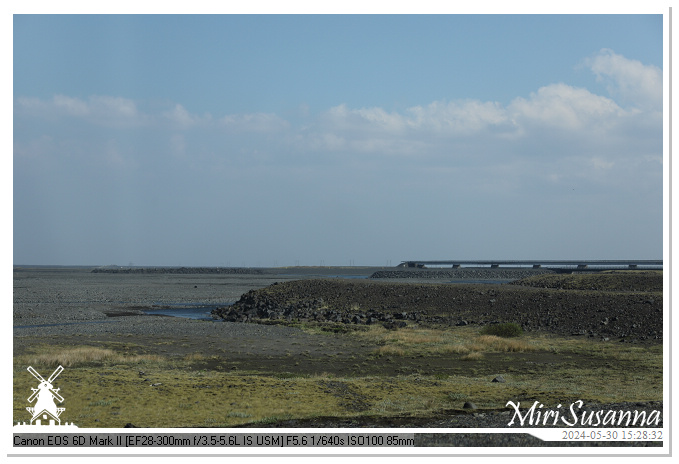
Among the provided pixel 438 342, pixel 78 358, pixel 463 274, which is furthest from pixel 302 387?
pixel 463 274

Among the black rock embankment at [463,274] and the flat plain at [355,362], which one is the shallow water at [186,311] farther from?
the black rock embankment at [463,274]

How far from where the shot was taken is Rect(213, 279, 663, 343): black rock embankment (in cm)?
4244

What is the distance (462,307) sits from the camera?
55.9m

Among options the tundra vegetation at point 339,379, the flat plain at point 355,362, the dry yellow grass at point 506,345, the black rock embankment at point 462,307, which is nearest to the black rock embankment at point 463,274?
the black rock embankment at point 462,307

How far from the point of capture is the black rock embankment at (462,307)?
42438 mm

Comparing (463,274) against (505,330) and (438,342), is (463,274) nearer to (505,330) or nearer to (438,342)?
(505,330)

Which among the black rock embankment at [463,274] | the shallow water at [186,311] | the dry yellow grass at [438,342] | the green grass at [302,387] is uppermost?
the green grass at [302,387]

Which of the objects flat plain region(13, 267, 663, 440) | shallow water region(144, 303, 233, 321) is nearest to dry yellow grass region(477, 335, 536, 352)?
flat plain region(13, 267, 663, 440)

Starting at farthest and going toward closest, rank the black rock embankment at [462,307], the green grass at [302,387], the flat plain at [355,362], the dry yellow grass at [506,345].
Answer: the black rock embankment at [462,307], the dry yellow grass at [506,345], the flat plain at [355,362], the green grass at [302,387]

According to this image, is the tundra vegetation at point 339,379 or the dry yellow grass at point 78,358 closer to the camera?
the tundra vegetation at point 339,379

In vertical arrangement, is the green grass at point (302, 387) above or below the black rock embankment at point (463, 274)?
above
